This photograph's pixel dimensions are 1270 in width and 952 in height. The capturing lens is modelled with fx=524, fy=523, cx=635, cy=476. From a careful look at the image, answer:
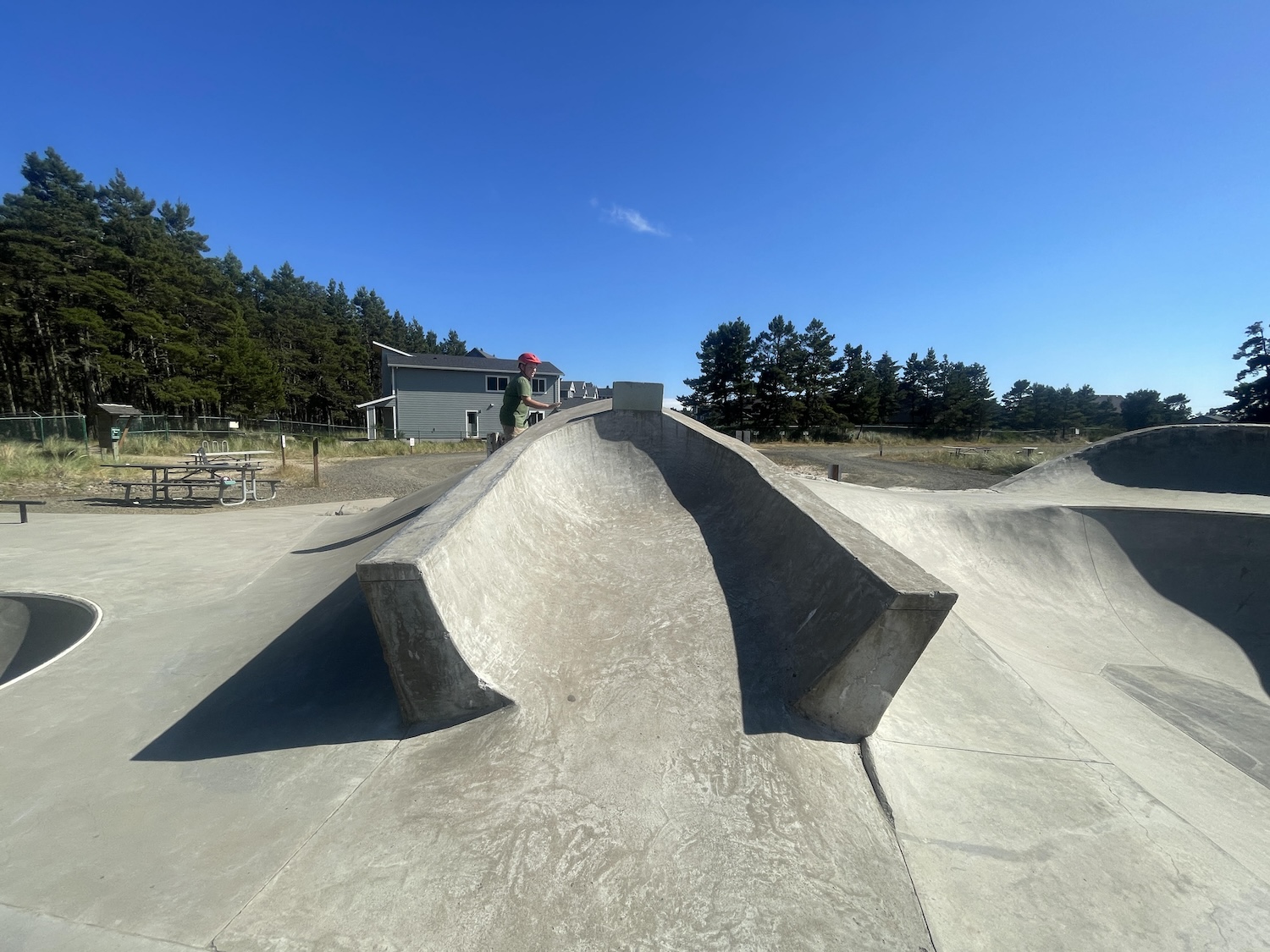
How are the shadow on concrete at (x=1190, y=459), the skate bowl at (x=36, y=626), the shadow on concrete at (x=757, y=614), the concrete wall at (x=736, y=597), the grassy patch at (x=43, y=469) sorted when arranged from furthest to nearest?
the grassy patch at (x=43, y=469) → the shadow on concrete at (x=1190, y=459) → the skate bowl at (x=36, y=626) → the shadow on concrete at (x=757, y=614) → the concrete wall at (x=736, y=597)

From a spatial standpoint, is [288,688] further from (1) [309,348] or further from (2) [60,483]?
(1) [309,348]

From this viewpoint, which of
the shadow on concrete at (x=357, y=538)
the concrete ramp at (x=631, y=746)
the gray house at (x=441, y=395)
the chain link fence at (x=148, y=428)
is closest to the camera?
the concrete ramp at (x=631, y=746)

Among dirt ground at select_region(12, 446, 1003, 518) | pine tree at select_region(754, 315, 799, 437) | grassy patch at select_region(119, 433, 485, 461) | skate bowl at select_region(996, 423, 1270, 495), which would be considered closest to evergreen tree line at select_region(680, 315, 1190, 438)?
pine tree at select_region(754, 315, 799, 437)

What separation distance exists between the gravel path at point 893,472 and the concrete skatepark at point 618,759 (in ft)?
42.9

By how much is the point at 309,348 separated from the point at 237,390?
13903 mm

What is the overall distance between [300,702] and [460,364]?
→ 120 feet

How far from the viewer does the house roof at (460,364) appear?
3506cm

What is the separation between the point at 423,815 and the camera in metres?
2.04

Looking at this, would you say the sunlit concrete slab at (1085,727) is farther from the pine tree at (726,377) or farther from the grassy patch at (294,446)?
the pine tree at (726,377)

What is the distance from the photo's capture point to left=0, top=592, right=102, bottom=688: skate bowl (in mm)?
4355

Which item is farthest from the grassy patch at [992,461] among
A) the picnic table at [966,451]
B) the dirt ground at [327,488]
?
the dirt ground at [327,488]

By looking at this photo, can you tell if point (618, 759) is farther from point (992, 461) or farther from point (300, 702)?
point (992, 461)

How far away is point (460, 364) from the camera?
1446 inches

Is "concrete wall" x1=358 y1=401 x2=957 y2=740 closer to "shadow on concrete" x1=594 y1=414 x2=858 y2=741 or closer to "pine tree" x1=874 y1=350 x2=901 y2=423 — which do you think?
"shadow on concrete" x1=594 y1=414 x2=858 y2=741
